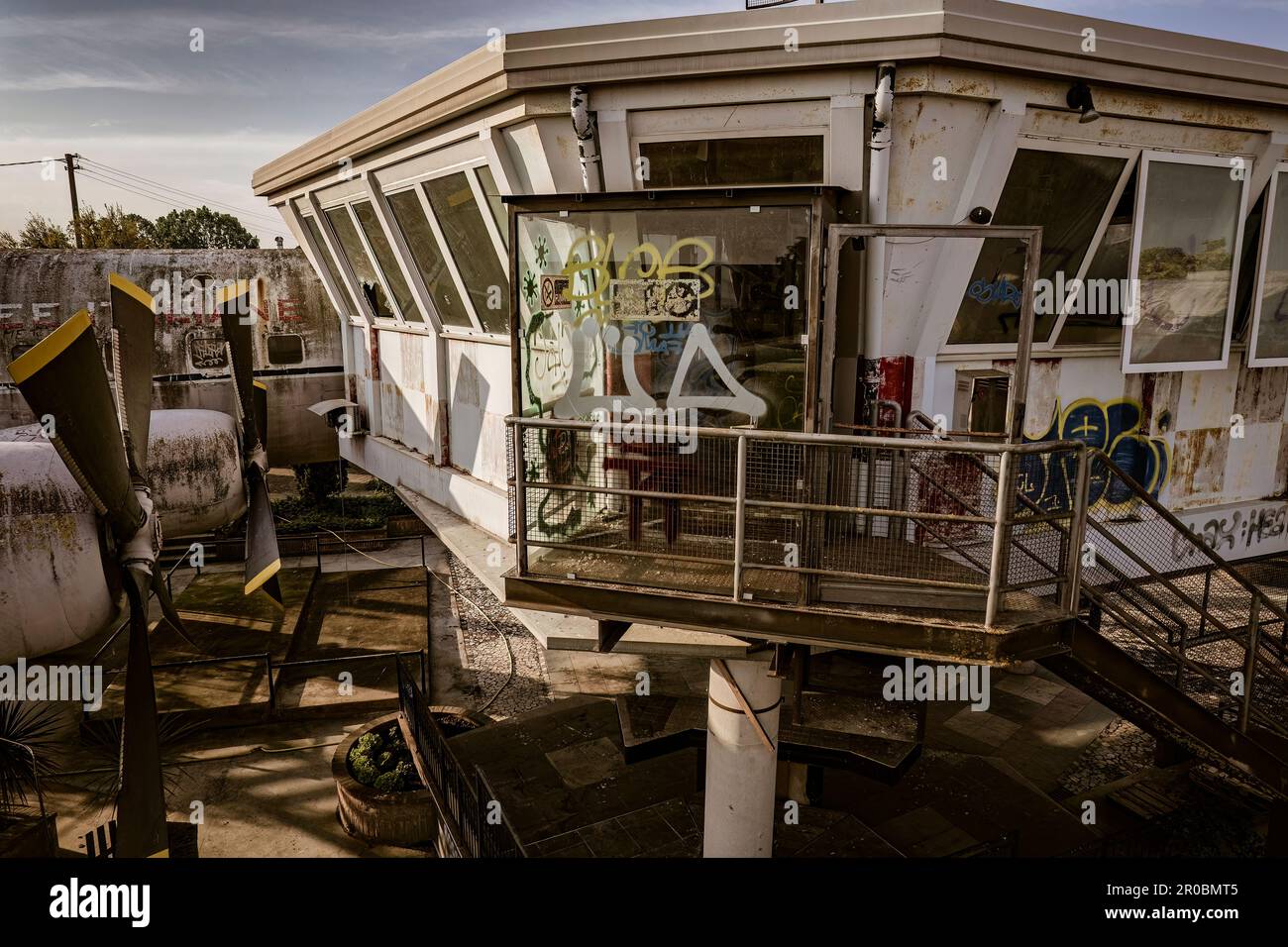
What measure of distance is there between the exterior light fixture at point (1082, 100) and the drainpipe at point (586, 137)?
427 cm

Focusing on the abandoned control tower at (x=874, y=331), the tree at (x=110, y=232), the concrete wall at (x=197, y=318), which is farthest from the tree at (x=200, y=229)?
the abandoned control tower at (x=874, y=331)

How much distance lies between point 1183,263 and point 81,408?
477 inches

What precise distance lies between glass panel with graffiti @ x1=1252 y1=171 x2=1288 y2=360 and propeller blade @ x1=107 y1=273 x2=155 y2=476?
1339cm

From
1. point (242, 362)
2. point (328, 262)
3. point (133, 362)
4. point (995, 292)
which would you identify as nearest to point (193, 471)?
point (242, 362)

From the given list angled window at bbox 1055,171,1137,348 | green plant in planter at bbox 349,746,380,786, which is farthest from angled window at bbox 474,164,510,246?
green plant in planter at bbox 349,746,380,786

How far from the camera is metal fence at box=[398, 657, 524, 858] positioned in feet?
31.6

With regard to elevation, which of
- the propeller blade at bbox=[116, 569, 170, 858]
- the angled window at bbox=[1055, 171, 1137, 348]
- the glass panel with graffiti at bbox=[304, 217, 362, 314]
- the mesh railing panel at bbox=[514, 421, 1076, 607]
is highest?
the glass panel with graffiti at bbox=[304, 217, 362, 314]

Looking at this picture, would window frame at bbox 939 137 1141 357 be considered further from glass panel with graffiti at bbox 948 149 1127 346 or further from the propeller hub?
the propeller hub

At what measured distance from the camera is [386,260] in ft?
42.7

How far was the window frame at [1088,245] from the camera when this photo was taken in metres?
7.30

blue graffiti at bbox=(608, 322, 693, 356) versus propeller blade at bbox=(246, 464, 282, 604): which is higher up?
blue graffiti at bbox=(608, 322, 693, 356)

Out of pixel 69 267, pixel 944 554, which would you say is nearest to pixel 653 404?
pixel 944 554

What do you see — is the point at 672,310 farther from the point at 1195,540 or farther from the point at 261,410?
the point at 261,410
